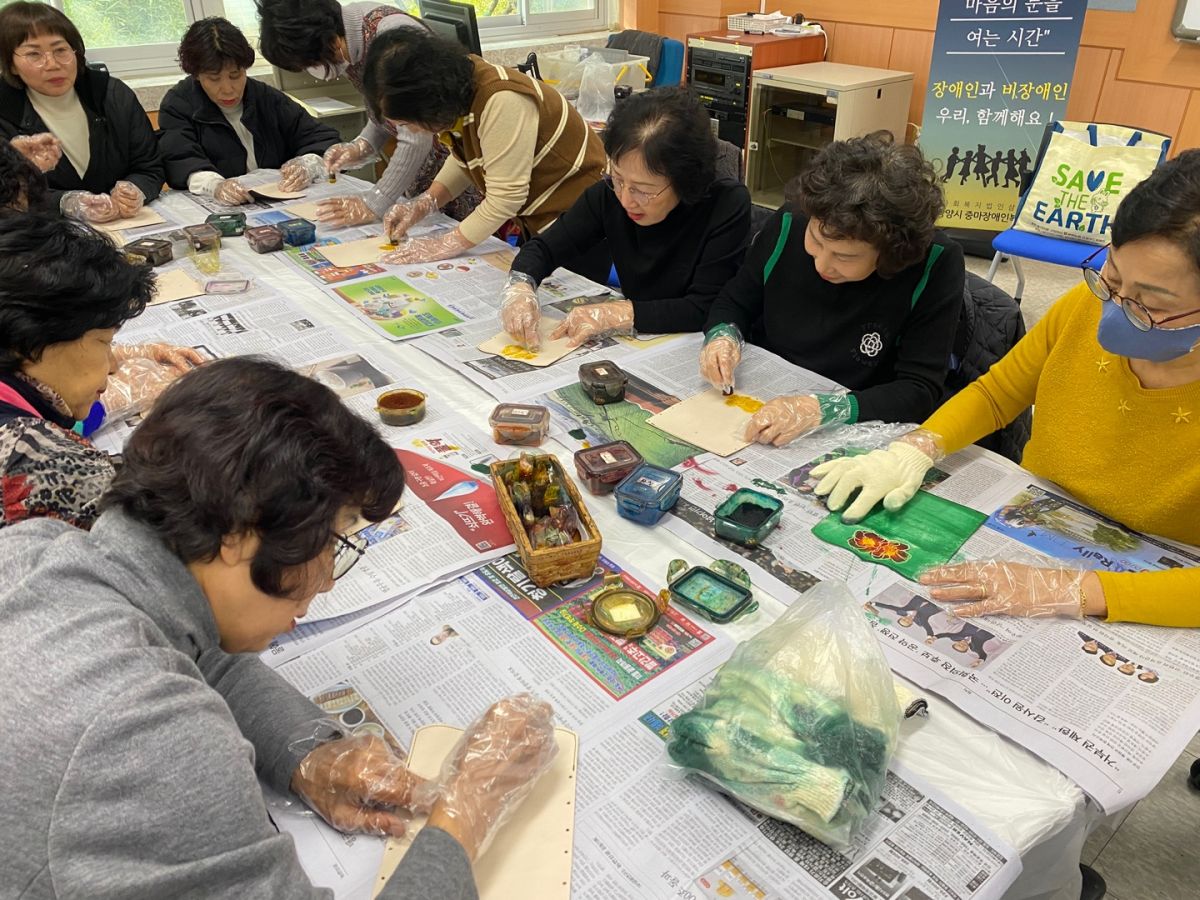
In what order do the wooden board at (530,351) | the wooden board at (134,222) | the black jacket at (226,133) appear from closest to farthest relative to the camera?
1. the wooden board at (530,351)
2. the wooden board at (134,222)
3. the black jacket at (226,133)

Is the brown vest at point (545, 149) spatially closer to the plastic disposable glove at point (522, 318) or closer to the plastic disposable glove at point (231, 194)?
the plastic disposable glove at point (522, 318)

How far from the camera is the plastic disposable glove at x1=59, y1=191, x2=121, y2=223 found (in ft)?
8.56

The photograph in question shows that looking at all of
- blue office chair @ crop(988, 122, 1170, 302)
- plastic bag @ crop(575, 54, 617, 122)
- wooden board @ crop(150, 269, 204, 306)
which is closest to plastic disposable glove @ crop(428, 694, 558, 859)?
wooden board @ crop(150, 269, 204, 306)

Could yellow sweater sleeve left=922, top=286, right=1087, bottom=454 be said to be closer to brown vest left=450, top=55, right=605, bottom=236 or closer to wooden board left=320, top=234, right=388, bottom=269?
brown vest left=450, top=55, right=605, bottom=236

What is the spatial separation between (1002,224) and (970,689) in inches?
157

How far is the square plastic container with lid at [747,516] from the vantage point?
1.23 m

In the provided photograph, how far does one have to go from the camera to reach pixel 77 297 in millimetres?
1142

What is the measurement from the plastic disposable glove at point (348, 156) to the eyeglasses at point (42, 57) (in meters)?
0.84

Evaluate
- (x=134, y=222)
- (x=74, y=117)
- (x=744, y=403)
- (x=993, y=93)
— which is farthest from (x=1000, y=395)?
(x=993, y=93)

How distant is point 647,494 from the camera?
4.18 ft

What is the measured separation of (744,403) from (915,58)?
161 inches

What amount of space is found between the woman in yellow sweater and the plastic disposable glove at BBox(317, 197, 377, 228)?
1.87 meters

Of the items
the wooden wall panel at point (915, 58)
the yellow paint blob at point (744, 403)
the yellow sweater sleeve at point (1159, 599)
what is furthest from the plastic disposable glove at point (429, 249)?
the wooden wall panel at point (915, 58)

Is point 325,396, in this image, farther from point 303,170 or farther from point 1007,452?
point 303,170
